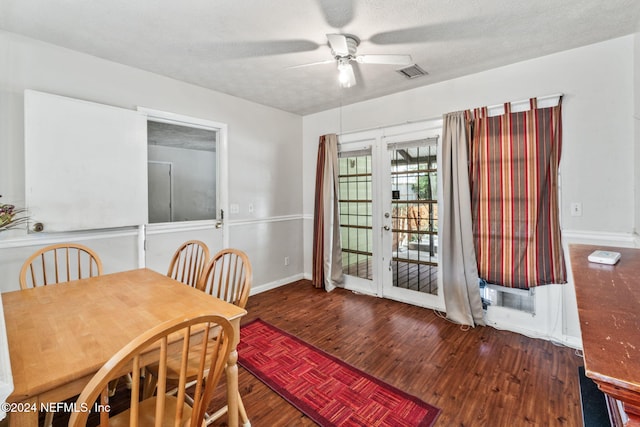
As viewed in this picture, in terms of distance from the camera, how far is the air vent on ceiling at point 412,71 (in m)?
2.76

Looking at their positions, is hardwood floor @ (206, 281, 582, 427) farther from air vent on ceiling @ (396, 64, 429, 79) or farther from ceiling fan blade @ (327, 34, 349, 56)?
air vent on ceiling @ (396, 64, 429, 79)

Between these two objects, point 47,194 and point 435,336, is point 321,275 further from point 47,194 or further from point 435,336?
point 47,194

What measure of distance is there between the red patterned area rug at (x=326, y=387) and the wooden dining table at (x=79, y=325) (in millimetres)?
696

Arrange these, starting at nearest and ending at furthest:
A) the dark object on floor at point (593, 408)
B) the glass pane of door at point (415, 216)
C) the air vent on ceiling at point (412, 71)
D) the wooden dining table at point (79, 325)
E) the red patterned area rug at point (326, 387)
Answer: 1. the wooden dining table at point (79, 325)
2. the dark object on floor at point (593, 408)
3. the red patterned area rug at point (326, 387)
4. the air vent on ceiling at point (412, 71)
5. the glass pane of door at point (415, 216)

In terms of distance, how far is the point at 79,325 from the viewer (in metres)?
1.23

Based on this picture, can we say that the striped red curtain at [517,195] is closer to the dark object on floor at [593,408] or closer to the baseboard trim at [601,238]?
the baseboard trim at [601,238]

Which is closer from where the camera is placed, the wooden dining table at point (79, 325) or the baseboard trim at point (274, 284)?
the wooden dining table at point (79, 325)

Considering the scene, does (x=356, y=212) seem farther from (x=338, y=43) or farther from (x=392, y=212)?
(x=338, y=43)

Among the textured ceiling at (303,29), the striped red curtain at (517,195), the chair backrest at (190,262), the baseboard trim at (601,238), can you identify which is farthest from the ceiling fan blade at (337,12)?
the baseboard trim at (601,238)

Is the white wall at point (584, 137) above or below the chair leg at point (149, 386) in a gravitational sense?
above

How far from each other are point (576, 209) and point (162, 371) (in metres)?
3.18

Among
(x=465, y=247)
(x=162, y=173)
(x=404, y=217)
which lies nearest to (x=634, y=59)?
(x=465, y=247)

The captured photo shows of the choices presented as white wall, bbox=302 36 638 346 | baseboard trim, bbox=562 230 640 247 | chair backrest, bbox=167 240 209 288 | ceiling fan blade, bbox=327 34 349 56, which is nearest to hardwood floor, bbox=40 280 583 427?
white wall, bbox=302 36 638 346

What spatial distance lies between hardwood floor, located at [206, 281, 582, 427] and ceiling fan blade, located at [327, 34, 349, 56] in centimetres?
237
